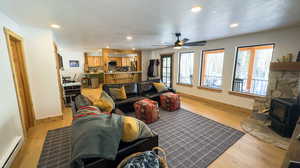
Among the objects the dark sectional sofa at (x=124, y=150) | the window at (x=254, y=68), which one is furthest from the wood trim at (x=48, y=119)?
the window at (x=254, y=68)

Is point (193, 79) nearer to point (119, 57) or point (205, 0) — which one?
point (205, 0)

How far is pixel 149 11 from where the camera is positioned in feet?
6.52

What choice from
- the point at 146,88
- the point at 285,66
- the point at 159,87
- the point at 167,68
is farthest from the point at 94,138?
the point at 167,68

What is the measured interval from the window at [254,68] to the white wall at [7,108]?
5.60m

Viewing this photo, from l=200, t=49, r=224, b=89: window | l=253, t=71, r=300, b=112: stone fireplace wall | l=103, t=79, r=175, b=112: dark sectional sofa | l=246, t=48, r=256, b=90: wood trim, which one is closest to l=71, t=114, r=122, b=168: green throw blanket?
l=103, t=79, r=175, b=112: dark sectional sofa

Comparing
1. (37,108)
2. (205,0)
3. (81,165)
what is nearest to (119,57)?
(37,108)

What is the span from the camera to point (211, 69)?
540cm

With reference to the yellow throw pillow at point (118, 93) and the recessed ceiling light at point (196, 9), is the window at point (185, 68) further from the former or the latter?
the recessed ceiling light at point (196, 9)

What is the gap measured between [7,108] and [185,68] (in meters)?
5.88

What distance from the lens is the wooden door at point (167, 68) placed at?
21.2 feet

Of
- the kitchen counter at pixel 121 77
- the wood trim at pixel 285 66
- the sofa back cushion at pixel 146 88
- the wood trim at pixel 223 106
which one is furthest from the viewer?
the kitchen counter at pixel 121 77

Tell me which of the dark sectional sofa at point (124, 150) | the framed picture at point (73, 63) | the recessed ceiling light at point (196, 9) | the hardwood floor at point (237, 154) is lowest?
the hardwood floor at point (237, 154)

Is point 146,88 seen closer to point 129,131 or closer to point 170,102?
point 170,102

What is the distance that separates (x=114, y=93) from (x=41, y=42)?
7.08ft
